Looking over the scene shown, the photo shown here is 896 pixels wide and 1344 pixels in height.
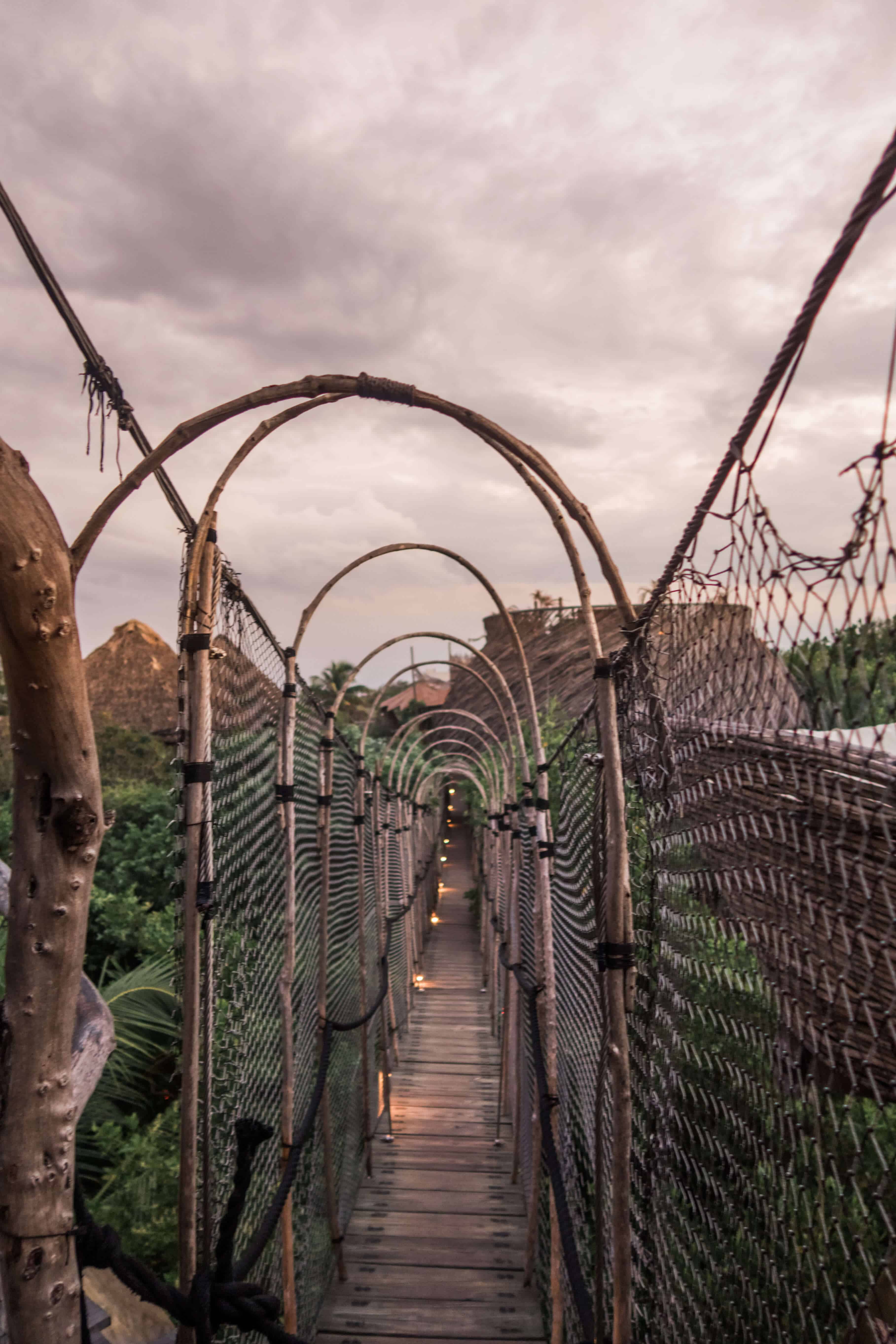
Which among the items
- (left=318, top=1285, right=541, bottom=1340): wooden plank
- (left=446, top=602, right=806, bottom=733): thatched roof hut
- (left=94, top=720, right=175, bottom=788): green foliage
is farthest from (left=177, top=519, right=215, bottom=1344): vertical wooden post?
(left=94, top=720, right=175, bottom=788): green foliage

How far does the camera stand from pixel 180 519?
88.0 inches

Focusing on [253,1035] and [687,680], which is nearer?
[687,680]

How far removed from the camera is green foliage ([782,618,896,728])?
85 centimetres

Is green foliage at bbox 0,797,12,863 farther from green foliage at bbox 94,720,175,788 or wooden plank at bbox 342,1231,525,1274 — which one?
wooden plank at bbox 342,1231,525,1274

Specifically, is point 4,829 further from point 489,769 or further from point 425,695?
point 425,695

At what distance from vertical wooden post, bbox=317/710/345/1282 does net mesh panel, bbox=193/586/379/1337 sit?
5cm

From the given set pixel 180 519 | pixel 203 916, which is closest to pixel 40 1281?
pixel 203 916

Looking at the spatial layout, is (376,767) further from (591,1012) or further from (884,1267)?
(884,1267)

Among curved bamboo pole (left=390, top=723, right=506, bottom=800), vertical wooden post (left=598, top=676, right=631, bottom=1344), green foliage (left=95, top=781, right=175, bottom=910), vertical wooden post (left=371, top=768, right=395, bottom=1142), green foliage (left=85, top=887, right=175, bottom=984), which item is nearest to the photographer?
vertical wooden post (left=598, top=676, right=631, bottom=1344)

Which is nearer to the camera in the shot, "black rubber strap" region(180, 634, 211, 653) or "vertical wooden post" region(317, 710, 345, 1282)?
"black rubber strap" region(180, 634, 211, 653)

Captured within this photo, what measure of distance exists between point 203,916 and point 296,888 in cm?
151

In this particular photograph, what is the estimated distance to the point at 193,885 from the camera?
1768mm

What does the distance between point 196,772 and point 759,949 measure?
4.12 feet

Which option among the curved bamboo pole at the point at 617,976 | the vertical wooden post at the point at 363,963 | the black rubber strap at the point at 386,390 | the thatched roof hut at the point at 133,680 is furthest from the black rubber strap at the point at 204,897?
the thatched roof hut at the point at 133,680
